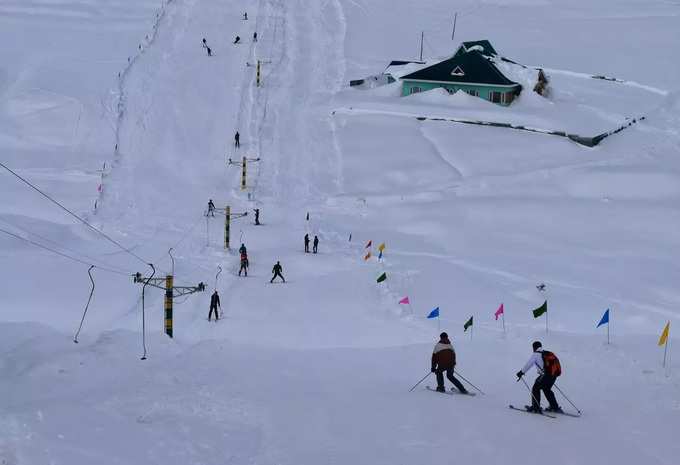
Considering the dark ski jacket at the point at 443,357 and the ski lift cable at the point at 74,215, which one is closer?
the dark ski jacket at the point at 443,357

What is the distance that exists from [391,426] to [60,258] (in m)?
17.5

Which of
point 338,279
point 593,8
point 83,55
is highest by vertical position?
point 593,8

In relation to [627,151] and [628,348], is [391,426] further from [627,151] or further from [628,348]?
[627,151]

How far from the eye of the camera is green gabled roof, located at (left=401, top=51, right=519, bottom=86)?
5309 cm

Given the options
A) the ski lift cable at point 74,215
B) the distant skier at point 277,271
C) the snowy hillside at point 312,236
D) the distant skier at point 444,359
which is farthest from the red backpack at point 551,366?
the ski lift cable at point 74,215

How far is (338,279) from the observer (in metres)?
26.7

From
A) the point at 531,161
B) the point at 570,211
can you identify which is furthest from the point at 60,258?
the point at 531,161

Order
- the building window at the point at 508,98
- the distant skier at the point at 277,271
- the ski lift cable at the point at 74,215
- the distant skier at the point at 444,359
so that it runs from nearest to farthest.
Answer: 1. the distant skier at the point at 444,359
2. the distant skier at the point at 277,271
3. the ski lift cable at the point at 74,215
4. the building window at the point at 508,98

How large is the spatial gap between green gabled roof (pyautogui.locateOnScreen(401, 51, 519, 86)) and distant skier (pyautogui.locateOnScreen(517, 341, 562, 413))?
42.0m

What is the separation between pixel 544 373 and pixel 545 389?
10.3 inches

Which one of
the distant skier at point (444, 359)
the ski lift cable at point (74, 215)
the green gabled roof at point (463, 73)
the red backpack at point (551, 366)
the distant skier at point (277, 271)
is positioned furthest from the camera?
the green gabled roof at point (463, 73)

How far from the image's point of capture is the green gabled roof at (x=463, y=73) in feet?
174

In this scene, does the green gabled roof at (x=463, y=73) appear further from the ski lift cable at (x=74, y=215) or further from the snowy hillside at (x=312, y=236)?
the ski lift cable at (x=74, y=215)

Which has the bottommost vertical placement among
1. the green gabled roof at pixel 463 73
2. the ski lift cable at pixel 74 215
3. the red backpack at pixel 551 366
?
the ski lift cable at pixel 74 215
